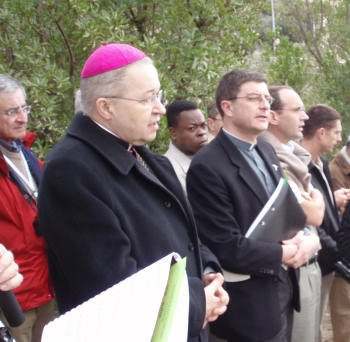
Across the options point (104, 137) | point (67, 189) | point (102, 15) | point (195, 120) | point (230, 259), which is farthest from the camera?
point (195, 120)

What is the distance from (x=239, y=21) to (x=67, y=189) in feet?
11.0

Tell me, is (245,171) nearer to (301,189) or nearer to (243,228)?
(243,228)

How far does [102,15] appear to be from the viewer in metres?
4.00

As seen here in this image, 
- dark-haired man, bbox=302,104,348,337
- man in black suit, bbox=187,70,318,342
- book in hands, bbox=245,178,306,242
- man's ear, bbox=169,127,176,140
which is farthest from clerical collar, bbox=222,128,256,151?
man's ear, bbox=169,127,176,140

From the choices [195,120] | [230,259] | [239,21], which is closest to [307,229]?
[230,259]

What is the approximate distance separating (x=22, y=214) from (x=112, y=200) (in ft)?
3.89

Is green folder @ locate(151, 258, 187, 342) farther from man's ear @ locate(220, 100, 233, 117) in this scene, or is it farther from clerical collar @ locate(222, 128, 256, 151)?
man's ear @ locate(220, 100, 233, 117)

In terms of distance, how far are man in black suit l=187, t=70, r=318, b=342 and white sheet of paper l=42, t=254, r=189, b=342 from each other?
3.95ft

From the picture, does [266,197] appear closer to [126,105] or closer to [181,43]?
[126,105]

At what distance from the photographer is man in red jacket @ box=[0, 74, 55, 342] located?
2980 mm

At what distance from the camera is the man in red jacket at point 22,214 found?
2980mm

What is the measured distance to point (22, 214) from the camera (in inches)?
117

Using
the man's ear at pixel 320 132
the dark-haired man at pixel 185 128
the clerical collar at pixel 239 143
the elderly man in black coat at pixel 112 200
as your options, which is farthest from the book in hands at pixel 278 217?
the man's ear at pixel 320 132

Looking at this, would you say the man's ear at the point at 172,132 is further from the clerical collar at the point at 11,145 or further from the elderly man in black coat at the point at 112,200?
the elderly man in black coat at the point at 112,200
